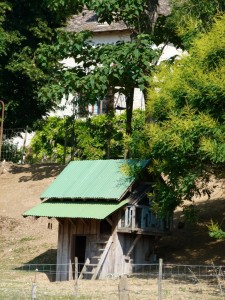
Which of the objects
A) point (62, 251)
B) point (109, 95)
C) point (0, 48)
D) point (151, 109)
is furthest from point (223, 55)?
point (0, 48)

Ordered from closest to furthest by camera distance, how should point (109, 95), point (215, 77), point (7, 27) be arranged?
1. point (215, 77)
2. point (109, 95)
3. point (7, 27)

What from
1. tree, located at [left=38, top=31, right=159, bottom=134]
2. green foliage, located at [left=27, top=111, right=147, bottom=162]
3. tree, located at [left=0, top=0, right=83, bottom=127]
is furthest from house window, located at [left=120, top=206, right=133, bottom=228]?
tree, located at [left=0, top=0, right=83, bottom=127]

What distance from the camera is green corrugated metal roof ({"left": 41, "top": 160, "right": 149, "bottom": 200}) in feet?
79.2

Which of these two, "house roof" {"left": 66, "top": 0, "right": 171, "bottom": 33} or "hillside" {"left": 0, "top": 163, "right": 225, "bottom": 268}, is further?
"house roof" {"left": 66, "top": 0, "right": 171, "bottom": 33}

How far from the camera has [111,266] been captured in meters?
Answer: 23.9

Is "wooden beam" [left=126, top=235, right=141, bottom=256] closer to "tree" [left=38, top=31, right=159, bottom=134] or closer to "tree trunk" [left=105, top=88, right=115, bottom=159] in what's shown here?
"tree" [left=38, top=31, right=159, bottom=134]

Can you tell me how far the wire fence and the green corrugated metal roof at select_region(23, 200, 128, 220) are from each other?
5.89 ft

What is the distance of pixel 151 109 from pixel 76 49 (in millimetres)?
7619

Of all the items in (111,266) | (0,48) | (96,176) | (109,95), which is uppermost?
(0,48)

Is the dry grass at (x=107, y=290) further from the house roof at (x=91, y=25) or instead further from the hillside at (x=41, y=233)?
the house roof at (x=91, y=25)

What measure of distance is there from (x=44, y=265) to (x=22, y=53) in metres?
14.5

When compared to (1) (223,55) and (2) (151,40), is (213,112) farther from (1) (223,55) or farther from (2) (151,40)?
(2) (151,40)

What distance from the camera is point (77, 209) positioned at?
2452 centimetres

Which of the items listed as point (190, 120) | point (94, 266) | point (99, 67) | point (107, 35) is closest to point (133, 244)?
point (94, 266)
